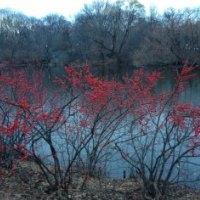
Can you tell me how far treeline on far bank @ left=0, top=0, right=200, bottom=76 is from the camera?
1832 inches

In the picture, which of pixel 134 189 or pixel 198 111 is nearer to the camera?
pixel 198 111

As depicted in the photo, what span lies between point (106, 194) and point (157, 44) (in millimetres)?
42008

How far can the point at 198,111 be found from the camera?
7133 mm

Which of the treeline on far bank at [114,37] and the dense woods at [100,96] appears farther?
the treeline on far bank at [114,37]

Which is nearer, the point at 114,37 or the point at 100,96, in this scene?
the point at 100,96

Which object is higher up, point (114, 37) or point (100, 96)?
point (114, 37)

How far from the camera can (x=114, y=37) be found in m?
59.3

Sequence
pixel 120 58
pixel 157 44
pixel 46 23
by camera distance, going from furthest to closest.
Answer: pixel 46 23
pixel 120 58
pixel 157 44

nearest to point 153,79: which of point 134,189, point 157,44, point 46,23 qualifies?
point 134,189

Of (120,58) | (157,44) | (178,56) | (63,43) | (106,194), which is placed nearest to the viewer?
(106,194)

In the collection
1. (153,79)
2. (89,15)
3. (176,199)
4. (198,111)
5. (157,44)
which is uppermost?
(89,15)

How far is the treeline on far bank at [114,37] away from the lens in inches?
1832

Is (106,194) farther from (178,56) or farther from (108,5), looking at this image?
(108,5)

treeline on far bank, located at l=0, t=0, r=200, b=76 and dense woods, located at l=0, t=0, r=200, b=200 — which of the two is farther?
treeline on far bank, located at l=0, t=0, r=200, b=76
